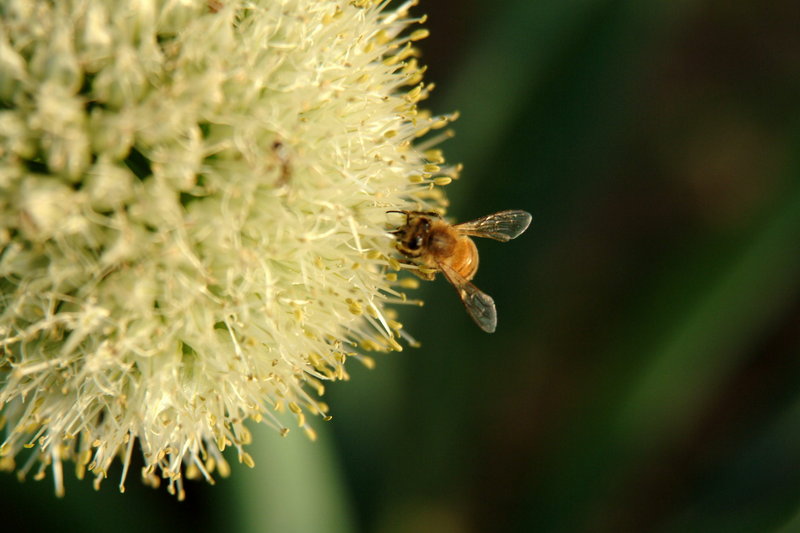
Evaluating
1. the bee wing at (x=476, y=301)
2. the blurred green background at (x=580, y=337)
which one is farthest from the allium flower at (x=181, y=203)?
the blurred green background at (x=580, y=337)

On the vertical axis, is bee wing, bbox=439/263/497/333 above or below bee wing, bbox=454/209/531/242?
below

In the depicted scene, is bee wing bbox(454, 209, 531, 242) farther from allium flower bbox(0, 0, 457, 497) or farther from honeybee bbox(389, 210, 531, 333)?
allium flower bbox(0, 0, 457, 497)

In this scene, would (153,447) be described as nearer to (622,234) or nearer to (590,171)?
(590,171)

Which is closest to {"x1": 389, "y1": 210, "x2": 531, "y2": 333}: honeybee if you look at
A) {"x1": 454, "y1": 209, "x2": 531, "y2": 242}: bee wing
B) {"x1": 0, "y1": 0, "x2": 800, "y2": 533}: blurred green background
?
{"x1": 454, "y1": 209, "x2": 531, "y2": 242}: bee wing

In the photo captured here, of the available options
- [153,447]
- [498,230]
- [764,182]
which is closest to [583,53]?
[498,230]

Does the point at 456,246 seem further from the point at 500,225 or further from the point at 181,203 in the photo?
the point at 181,203

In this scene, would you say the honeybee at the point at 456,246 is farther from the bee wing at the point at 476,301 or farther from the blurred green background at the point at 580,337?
the blurred green background at the point at 580,337

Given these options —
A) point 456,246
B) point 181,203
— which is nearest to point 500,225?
point 456,246
